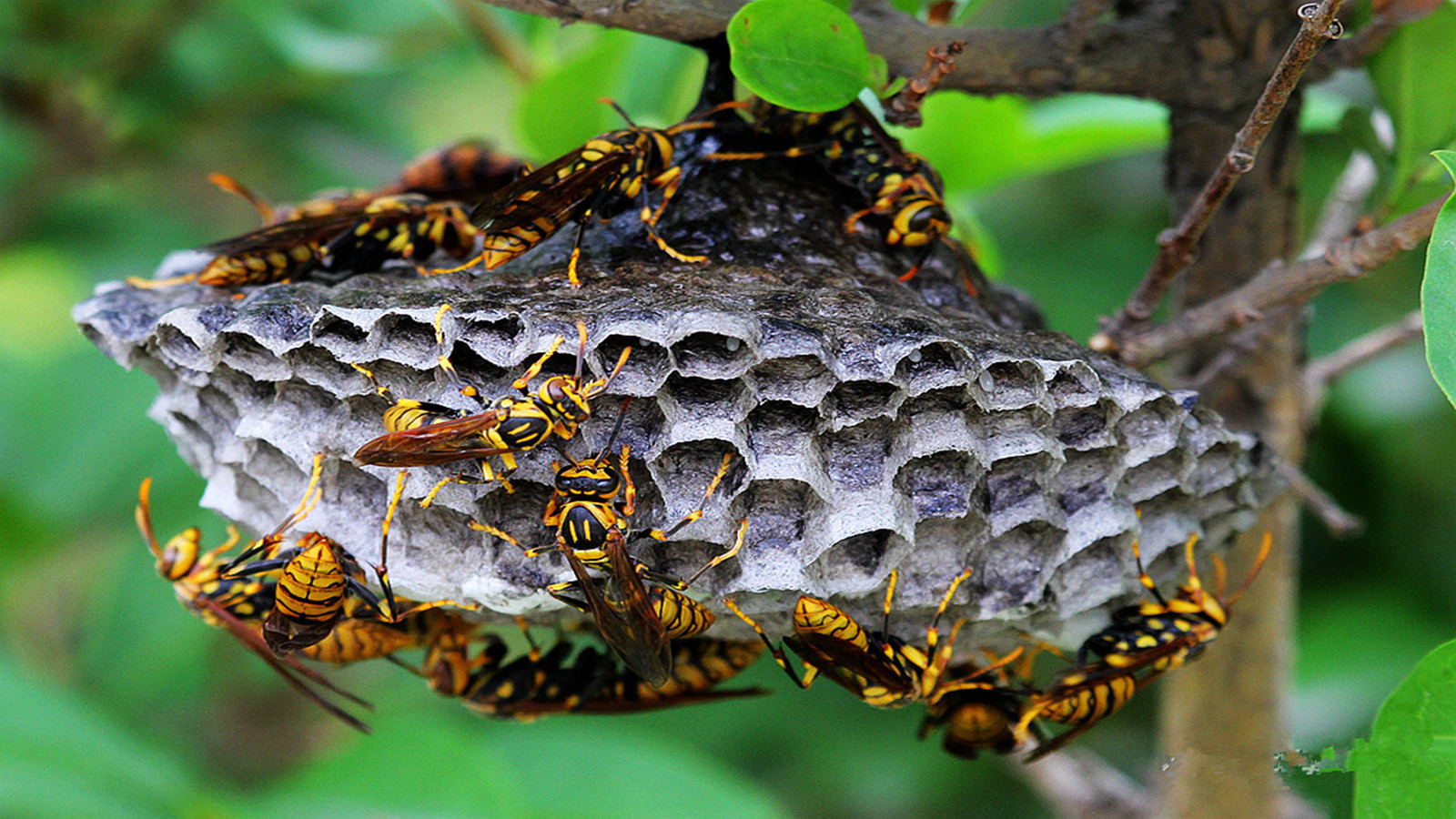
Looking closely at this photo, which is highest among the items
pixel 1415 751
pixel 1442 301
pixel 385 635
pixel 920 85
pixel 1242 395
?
pixel 920 85

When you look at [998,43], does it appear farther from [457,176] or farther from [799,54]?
[457,176]

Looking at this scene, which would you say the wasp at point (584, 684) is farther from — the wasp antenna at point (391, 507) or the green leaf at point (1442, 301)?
the green leaf at point (1442, 301)

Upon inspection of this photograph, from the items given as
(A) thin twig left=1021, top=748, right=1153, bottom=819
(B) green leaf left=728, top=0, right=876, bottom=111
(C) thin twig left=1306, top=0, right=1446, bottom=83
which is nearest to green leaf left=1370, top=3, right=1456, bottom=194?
(C) thin twig left=1306, top=0, right=1446, bottom=83

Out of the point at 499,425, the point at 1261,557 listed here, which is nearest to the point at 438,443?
the point at 499,425

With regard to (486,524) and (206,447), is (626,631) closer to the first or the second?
(486,524)

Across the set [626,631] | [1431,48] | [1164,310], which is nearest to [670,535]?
[626,631]

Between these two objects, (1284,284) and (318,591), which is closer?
(318,591)
